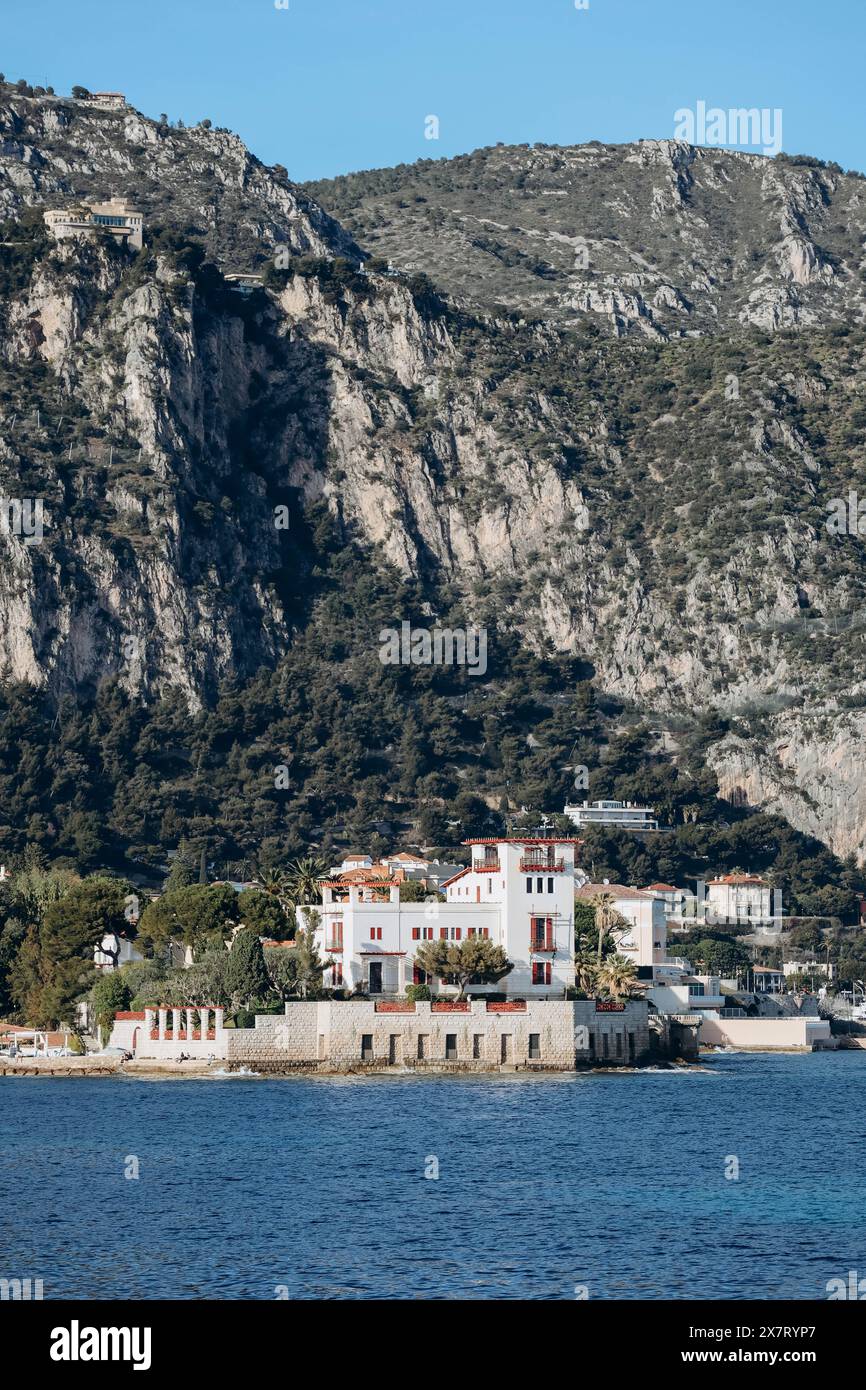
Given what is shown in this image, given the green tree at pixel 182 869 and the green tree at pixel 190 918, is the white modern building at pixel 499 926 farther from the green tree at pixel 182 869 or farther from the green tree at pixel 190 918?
the green tree at pixel 182 869

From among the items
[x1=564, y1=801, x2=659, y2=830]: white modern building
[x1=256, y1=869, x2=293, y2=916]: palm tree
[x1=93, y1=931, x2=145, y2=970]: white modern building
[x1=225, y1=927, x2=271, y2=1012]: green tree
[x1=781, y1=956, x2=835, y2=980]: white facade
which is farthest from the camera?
[x1=564, y1=801, x2=659, y2=830]: white modern building

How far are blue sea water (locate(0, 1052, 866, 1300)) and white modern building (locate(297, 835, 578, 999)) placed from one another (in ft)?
35.5

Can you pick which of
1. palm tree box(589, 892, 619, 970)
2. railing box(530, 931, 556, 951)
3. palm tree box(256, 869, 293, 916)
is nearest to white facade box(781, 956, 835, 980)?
palm tree box(589, 892, 619, 970)

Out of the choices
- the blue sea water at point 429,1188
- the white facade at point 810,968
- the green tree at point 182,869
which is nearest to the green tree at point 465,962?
the blue sea water at point 429,1188

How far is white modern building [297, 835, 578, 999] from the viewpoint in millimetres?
109062

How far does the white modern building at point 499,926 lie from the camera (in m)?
109

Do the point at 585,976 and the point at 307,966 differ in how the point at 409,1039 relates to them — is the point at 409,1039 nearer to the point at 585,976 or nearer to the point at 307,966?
the point at 307,966

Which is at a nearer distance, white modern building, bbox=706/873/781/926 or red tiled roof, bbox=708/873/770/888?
white modern building, bbox=706/873/781/926

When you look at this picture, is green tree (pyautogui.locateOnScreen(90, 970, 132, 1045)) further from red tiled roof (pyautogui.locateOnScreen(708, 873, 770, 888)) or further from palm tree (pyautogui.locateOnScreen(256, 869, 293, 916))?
red tiled roof (pyautogui.locateOnScreen(708, 873, 770, 888))

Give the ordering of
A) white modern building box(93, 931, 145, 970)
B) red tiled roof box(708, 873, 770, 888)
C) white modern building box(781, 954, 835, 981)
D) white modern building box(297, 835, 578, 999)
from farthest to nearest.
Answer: red tiled roof box(708, 873, 770, 888), white modern building box(781, 954, 835, 981), white modern building box(93, 931, 145, 970), white modern building box(297, 835, 578, 999)

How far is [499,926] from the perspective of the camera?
362 ft

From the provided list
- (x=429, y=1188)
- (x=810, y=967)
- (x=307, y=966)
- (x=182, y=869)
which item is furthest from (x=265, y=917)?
(x=810, y=967)
